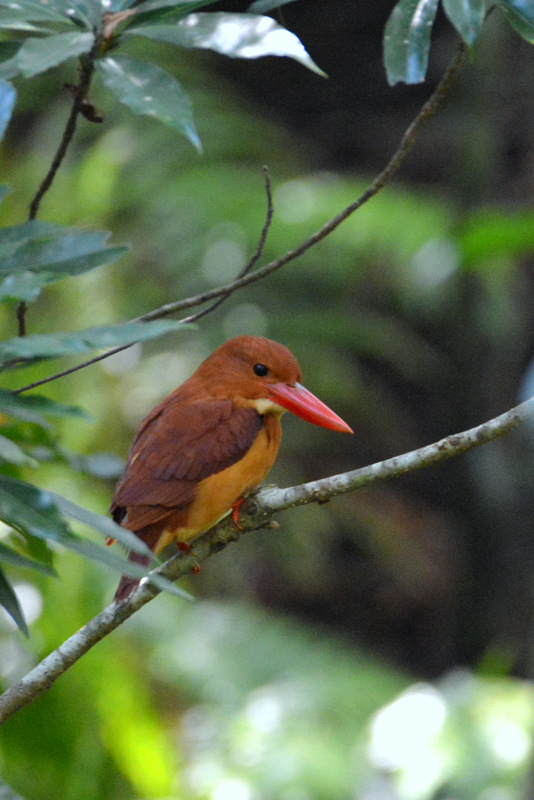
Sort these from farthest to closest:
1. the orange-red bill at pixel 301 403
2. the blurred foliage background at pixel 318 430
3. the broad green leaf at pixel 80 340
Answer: the blurred foliage background at pixel 318 430, the orange-red bill at pixel 301 403, the broad green leaf at pixel 80 340

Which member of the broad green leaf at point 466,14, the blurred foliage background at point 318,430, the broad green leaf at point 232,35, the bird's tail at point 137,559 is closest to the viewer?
the broad green leaf at point 232,35

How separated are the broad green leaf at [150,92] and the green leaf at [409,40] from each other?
1.46 ft

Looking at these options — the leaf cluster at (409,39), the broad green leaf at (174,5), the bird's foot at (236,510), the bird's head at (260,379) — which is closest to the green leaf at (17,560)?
the bird's foot at (236,510)

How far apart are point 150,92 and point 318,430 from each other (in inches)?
152

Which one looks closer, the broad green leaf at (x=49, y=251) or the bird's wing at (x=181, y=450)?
the broad green leaf at (x=49, y=251)

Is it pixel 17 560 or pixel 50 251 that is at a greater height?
pixel 50 251

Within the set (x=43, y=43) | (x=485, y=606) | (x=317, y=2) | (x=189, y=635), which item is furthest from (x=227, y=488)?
(x=317, y=2)

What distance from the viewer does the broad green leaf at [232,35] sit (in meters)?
1.17

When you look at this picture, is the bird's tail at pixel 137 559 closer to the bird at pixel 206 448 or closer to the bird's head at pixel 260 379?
the bird at pixel 206 448

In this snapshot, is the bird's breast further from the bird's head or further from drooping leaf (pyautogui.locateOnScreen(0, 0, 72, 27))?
drooping leaf (pyautogui.locateOnScreen(0, 0, 72, 27))

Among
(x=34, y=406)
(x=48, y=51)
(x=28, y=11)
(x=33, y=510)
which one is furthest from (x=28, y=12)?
(x=33, y=510)

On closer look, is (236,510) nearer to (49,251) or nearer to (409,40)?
Answer: (49,251)

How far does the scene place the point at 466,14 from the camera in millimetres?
1312

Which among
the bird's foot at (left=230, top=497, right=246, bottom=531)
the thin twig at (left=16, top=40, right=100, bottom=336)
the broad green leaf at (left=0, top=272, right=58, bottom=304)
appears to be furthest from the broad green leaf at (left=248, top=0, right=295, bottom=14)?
the bird's foot at (left=230, top=497, right=246, bottom=531)
